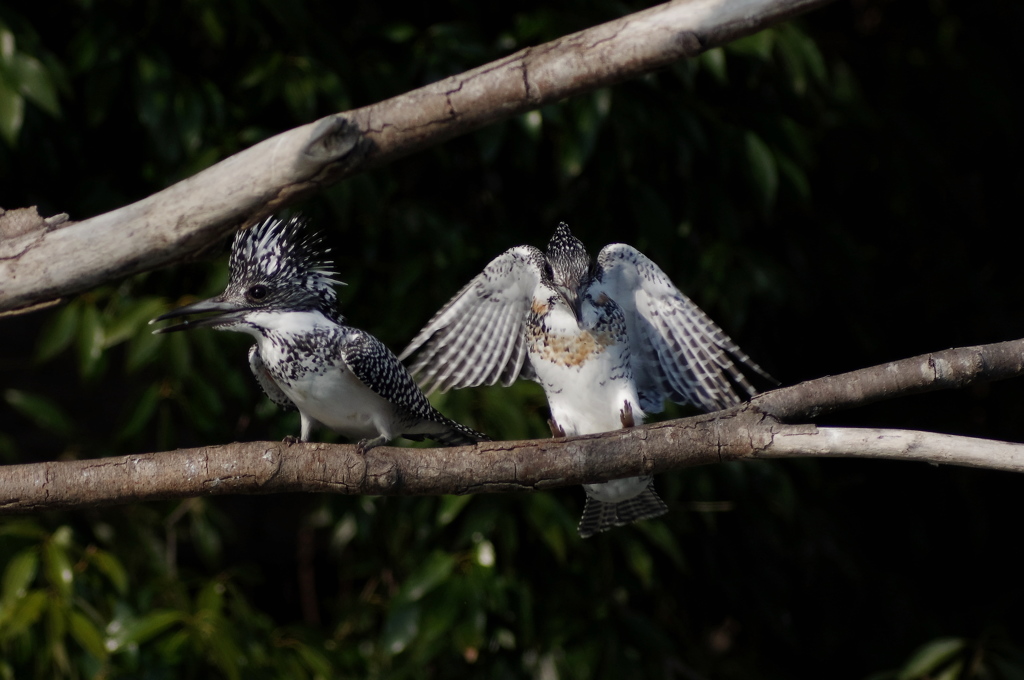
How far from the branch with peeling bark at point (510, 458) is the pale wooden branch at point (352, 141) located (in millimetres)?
320

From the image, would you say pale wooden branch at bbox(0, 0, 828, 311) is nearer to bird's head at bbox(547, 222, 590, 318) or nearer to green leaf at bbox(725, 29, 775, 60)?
bird's head at bbox(547, 222, 590, 318)

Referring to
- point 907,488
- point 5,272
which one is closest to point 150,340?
point 5,272

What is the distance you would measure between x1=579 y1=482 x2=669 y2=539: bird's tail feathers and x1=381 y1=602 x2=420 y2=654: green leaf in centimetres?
42

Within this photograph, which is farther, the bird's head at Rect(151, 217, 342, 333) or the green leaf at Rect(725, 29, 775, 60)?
the green leaf at Rect(725, 29, 775, 60)

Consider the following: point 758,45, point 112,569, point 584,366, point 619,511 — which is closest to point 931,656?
point 619,511

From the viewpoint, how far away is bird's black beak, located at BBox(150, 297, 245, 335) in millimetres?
1797

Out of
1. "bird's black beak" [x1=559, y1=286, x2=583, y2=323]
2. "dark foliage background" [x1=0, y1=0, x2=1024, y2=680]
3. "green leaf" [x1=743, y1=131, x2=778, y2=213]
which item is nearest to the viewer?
"bird's black beak" [x1=559, y1=286, x2=583, y2=323]

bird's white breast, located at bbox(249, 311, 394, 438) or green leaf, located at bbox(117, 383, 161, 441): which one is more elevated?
green leaf, located at bbox(117, 383, 161, 441)

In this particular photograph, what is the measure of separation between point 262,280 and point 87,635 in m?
0.84

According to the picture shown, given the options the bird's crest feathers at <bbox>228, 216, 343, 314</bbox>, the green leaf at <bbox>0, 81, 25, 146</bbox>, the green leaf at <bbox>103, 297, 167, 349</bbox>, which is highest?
the green leaf at <bbox>0, 81, 25, 146</bbox>

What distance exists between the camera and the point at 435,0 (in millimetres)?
2881

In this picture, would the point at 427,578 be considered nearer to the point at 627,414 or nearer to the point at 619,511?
the point at 619,511

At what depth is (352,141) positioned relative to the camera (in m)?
1.58

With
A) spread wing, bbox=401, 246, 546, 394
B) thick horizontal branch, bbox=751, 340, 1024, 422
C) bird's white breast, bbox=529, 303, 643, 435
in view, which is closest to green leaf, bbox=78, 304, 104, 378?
spread wing, bbox=401, 246, 546, 394
